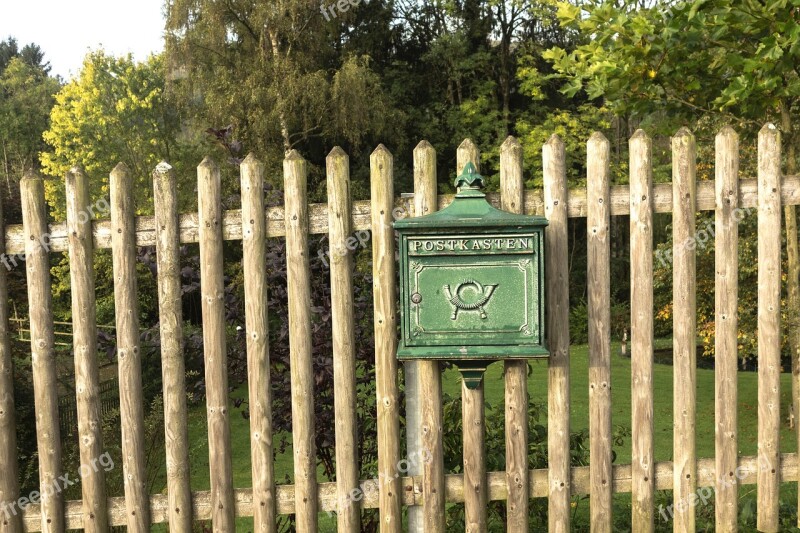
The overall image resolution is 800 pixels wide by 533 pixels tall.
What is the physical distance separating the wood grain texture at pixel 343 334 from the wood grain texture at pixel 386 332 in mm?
124

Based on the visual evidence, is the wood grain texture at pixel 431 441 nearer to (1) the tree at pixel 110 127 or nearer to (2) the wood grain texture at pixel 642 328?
(2) the wood grain texture at pixel 642 328

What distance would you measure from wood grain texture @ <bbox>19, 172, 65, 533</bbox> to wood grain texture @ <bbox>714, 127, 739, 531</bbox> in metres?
3.25

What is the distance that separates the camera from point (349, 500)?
13.4 ft

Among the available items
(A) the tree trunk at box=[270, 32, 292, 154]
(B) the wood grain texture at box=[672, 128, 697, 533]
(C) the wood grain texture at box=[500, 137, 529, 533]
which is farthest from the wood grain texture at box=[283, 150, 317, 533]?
(A) the tree trunk at box=[270, 32, 292, 154]

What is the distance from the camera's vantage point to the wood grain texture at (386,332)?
3955 mm

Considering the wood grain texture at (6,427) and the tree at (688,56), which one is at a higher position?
the tree at (688,56)

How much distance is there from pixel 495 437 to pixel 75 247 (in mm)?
2660

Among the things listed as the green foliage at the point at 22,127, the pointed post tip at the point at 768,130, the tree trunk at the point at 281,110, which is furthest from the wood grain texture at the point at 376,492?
the green foliage at the point at 22,127

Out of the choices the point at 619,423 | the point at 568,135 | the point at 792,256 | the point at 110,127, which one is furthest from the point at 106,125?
the point at 792,256

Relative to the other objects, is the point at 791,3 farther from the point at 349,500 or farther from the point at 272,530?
the point at 272,530

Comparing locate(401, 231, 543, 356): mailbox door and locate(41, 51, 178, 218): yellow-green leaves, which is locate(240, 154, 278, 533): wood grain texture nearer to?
locate(401, 231, 543, 356): mailbox door

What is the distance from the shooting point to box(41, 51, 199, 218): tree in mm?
28109

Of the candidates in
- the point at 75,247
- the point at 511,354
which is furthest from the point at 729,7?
the point at 75,247

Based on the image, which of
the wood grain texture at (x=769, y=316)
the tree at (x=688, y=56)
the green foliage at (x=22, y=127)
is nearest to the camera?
the wood grain texture at (x=769, y=316)
